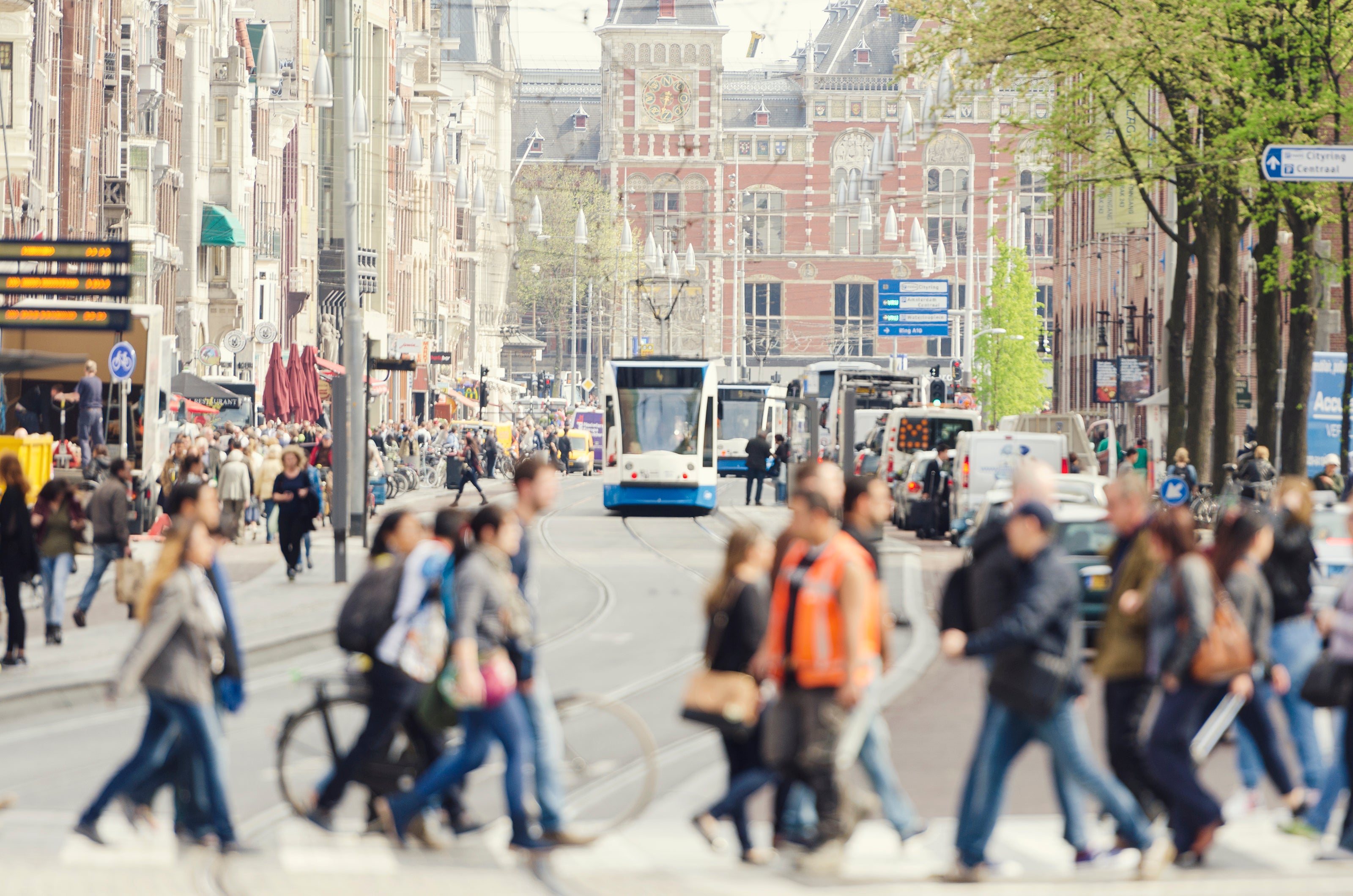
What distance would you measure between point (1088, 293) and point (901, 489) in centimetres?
4321

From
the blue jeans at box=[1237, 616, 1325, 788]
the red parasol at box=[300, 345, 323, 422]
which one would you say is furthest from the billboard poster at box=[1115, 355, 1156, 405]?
the blue jeans at box=[1237, 616, 1325, 788]

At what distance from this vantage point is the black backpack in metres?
9.34

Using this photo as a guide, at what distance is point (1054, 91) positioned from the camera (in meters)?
37.6

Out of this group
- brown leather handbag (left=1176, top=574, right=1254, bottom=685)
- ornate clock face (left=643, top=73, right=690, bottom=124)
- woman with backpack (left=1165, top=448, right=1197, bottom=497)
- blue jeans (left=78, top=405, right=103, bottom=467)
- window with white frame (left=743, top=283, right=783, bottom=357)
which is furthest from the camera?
window with white frame (left=743, top=283, right=783, bottom=357)

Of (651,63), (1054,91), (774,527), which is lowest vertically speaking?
(774,527)

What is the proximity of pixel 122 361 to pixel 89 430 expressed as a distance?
111 centimetres

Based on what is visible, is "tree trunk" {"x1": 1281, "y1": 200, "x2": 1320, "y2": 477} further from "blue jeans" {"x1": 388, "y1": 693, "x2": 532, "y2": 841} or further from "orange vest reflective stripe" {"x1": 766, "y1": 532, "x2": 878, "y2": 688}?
"blue jeans" {"x1": 388, "y1": 693, "x2": 532, "y2": 841}

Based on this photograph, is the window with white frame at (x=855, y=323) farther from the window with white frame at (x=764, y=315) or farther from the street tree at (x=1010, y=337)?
the street tree at (x=1010, y=337)

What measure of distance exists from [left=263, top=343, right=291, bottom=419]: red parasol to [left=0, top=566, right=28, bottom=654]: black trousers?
33.0 meters

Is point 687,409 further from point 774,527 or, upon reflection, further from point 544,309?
point 544,309

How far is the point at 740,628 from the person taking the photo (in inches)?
348

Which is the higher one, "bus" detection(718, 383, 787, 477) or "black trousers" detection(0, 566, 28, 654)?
"bus" detection(718, 383, 787, 477)

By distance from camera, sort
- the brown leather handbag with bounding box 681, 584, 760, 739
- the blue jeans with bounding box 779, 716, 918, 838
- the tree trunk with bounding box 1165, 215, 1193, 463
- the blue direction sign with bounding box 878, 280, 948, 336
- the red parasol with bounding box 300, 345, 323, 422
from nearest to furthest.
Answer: the brown leather handbag with bounding box 681, 584, 760, 739 → the blue jeans with bounding box 779, 716, 918, 838 → the tree trunk with bounding box 1165, 215, 1193, 463 → the red parasol with bounding box 300, 345, 323, 422 → the blue direction sign with bounding box 878, 280, 948, 336

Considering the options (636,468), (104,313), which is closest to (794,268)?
(636,468)
